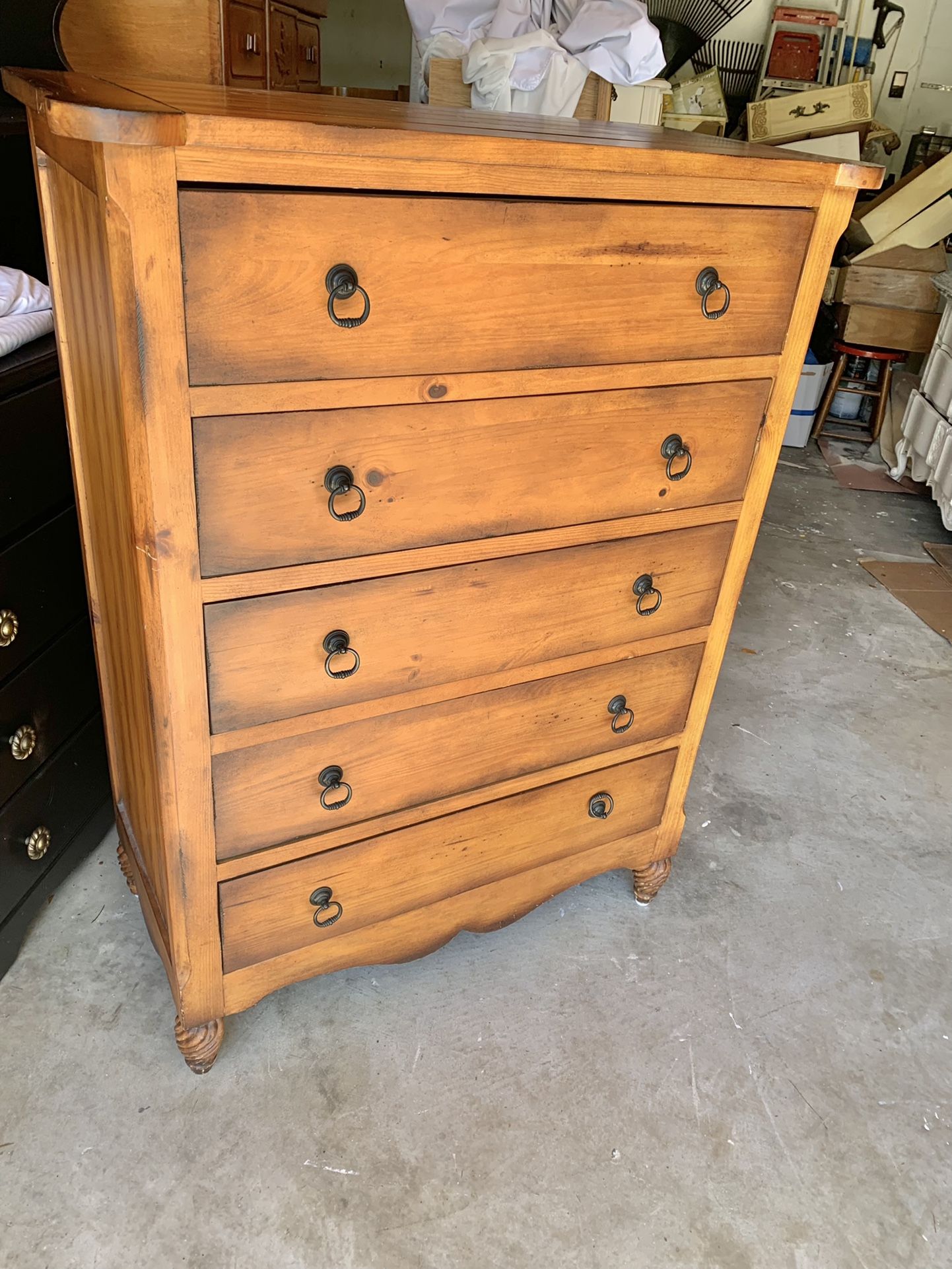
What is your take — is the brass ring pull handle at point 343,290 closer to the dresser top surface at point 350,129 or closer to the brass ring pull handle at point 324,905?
the dresser top surface at point 350,129

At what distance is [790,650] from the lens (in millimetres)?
2855

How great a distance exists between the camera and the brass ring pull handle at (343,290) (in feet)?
3.17

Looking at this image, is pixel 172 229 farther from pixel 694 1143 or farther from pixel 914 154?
pixel 914 154

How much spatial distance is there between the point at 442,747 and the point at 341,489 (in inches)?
18.0

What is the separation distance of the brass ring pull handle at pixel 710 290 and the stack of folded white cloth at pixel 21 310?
956 millimetres

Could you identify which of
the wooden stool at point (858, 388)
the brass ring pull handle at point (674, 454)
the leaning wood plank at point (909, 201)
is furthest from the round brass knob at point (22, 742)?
the leaning wood plank at point (909, 201)

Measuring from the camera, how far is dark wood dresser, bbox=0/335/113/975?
A: 4.66 feet

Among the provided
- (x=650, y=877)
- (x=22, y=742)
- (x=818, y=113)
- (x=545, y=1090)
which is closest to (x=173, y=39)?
(x=22, y=742)

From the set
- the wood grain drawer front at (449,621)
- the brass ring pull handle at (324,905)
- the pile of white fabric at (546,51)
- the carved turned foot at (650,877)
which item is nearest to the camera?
the wood grain drawer front at (449,621)

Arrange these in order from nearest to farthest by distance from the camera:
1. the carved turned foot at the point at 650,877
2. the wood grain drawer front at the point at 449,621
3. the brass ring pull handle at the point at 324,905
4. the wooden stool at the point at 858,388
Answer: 1. the wood grain drawer front at the point at 449,621
2. the brass ring pull handle at the point at 324,905
3. the carved turned foot at the point at 650,877
4. the wooden stool at the point at 858,388

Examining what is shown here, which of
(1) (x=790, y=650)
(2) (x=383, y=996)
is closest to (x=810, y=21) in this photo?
(1) (x=790, y=650)

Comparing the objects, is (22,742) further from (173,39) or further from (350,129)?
(173,39)

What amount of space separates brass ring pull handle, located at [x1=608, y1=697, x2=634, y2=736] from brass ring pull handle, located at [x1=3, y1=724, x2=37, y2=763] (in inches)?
37.6

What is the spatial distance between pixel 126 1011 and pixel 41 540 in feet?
2.54
